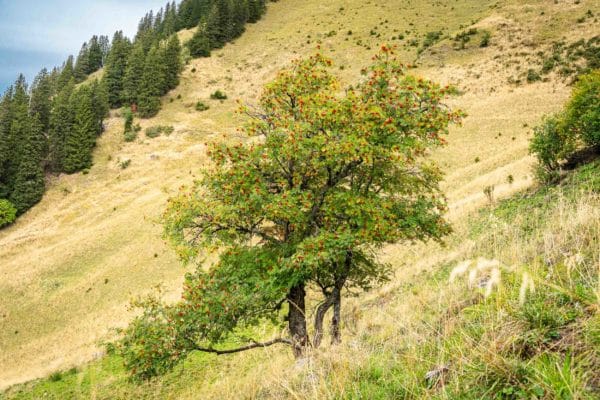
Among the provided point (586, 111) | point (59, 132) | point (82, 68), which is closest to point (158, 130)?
point (59, 132)

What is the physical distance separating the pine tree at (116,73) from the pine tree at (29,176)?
19148 millimetres

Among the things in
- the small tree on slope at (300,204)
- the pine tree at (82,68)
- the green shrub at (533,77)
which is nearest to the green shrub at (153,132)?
the green shrub at (533,77)

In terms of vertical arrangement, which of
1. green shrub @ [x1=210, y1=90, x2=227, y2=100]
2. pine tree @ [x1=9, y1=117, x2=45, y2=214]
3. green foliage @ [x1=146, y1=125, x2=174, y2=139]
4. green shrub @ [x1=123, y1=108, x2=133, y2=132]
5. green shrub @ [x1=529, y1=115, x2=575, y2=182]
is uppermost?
green shrub @ [x1=529, y1=115, x2=575, y2=182]

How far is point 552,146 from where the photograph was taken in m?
20.3

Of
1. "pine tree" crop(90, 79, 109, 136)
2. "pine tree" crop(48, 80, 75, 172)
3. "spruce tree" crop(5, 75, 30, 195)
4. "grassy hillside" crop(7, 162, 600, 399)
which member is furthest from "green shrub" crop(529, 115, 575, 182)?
"spruce tree" crop(5, 75, 30, 195)

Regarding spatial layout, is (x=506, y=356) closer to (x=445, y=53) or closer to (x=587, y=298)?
(x=587, y=298)

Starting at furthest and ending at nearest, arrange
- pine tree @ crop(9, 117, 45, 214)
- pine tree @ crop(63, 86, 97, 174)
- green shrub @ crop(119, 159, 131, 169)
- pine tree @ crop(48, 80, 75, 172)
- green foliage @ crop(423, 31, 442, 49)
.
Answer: green foliage @ crop(423, 31, 442, 49) < pine tree @ crop(48, 80, 75, 172) < pine tree @ crop(63, 86, 97, 174) < green shrub @ crop(119, 159, 131, 169) < pine tree @ crop(9, 117, 45, 214)

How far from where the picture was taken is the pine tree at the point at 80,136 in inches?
2383

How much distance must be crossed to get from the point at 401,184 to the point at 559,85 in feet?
154

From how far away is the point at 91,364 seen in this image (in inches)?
821

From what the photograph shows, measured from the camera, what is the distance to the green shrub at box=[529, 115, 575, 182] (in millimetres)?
19797

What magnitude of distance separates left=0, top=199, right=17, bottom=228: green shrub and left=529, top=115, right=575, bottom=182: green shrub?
62387 mm

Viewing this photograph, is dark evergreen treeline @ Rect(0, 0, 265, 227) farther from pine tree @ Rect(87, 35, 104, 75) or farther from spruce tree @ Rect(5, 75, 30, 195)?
pine tree @ Rect(87, 35, 104, 75)

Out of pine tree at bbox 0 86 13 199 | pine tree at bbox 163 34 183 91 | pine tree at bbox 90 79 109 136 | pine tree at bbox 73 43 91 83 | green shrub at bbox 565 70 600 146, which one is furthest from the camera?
pine tree at bbox 73 43 91 83
